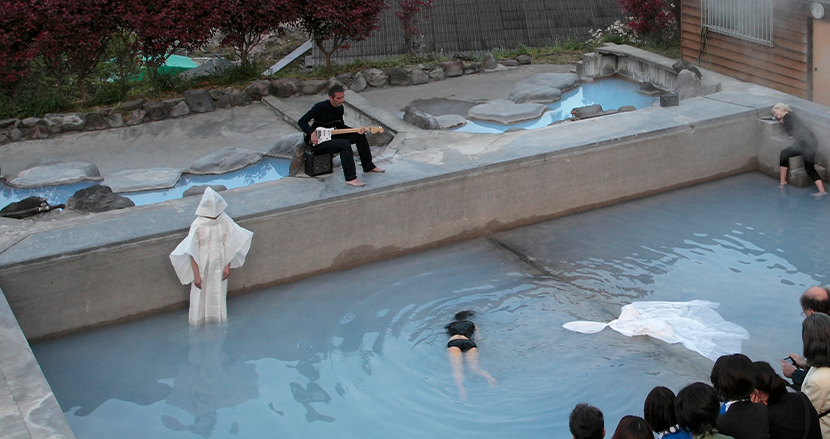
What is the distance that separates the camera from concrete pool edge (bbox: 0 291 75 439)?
4336 mm

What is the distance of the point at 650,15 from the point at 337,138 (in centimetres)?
776

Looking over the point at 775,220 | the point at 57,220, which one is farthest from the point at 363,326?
the point at 775,220

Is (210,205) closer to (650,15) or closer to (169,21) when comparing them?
(169,21)

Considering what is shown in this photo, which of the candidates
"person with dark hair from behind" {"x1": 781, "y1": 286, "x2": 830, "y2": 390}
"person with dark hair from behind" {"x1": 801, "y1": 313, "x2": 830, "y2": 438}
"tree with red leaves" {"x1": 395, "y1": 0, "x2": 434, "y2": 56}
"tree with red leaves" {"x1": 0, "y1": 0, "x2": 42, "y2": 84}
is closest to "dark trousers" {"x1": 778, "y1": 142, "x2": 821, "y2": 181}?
"person with dark hair from behind" {"x1": 781, "y1": 286, "x2": 830, "y2": 390}

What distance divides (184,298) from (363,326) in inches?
70.8

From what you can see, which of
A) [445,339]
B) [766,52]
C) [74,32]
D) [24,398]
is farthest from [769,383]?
[74,32]

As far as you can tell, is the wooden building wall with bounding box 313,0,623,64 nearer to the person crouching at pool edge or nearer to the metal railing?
the metal railing

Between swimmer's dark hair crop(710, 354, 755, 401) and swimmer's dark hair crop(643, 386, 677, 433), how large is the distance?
28 cm

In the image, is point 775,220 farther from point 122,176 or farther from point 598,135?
point 122,176

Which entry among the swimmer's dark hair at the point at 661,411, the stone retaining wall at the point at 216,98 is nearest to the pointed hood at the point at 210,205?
the swimmer's dark hair at the point at 661,411

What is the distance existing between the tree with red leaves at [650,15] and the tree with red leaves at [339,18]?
4.40 m

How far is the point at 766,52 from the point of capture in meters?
10.9

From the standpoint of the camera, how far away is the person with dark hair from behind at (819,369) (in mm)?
4078

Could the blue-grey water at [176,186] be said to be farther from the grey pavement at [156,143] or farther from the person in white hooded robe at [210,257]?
the person in white hooded robe at [210,257]
